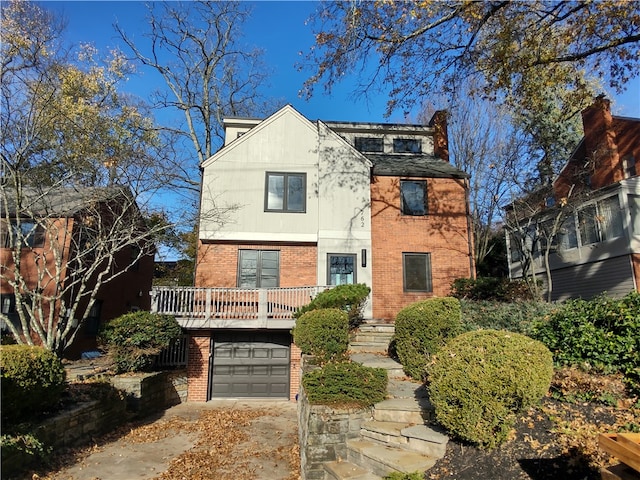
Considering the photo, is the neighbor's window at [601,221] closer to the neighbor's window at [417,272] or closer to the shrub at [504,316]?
the neighbor's window at [417,272]

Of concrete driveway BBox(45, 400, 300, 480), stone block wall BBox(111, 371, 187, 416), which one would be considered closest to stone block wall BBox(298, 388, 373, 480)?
concrete driveway BBox(45, 400, 300, 480)

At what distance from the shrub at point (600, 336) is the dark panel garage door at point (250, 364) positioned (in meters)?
8.78

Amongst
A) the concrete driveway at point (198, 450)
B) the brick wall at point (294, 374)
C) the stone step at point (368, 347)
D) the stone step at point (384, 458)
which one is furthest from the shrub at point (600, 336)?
the brick wall at point (294, 374)

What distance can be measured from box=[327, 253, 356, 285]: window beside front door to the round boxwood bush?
31.8 ft

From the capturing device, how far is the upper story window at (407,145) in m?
18.5

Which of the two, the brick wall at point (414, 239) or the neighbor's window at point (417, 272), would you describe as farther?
the neighbor's window at point (417, 272)

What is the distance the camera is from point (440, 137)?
713 inches

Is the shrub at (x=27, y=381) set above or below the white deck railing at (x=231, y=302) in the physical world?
below

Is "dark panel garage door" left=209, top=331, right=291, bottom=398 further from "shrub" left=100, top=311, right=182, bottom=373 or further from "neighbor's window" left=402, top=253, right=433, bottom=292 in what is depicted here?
"neighbor's window" left=402, top=253, right=433, bottom=292

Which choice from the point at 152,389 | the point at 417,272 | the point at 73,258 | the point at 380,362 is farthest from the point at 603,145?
the point at 73,258

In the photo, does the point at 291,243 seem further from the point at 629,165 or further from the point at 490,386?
the point at 629,165

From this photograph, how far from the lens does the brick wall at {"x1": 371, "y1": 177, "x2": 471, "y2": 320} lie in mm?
14266

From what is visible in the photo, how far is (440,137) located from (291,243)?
355 inches

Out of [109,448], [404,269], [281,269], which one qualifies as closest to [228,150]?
[281,269]
